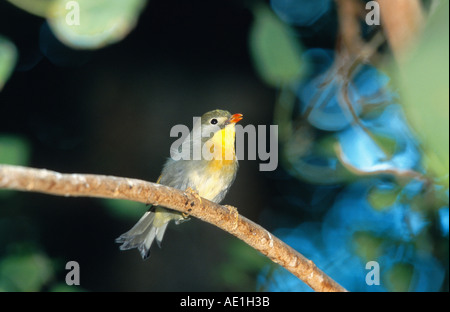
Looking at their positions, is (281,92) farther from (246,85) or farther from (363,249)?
(363,249)

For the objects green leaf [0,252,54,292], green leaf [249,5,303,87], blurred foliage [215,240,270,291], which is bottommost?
green leaf [0,252,54,292]

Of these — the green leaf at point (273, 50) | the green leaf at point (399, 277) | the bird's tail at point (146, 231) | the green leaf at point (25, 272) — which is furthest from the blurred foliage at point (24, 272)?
the green leaf at point (399, 277)

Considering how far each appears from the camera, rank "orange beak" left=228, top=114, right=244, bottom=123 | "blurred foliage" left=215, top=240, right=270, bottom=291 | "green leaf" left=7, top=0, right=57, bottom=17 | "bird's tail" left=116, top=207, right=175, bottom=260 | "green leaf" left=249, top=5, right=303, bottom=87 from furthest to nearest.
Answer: "blurred foliage" left=215, top=240, right=270, bottom=291 < "orange beak" left=228, top=114, right=244, bottom=123 < "bird's tail" left=116, top=207, right=175, bottom=260 < "green leaf" left=249, top=5, right=303, bottom=87 < "green leaf" left=7, top=0, right=57, bottom=17

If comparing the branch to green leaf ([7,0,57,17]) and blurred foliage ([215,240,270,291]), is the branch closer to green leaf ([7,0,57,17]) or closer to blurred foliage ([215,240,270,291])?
green leaf ([7,0,57,17])

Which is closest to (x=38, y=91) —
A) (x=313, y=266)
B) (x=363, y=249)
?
(x=313, y=266)

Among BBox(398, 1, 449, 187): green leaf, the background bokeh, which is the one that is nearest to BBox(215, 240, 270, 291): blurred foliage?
the background bokeh

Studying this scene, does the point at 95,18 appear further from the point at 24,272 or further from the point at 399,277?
the point at 399,277

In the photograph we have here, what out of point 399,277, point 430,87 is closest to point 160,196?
point 430,87
